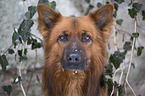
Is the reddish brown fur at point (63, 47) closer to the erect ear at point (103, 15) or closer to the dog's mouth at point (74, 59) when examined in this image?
the erect ear at point (103, 15)

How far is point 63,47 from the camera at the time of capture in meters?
2.32

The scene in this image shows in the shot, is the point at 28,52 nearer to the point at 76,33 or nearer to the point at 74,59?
the point at 76,33

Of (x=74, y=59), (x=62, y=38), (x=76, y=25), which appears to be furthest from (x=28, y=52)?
(x=74, y=59)

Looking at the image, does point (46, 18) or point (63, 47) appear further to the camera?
point (46, 18)

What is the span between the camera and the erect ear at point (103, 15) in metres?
2.34

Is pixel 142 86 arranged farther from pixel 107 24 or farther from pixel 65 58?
pixel 65 58

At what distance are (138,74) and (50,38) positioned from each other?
2.65m

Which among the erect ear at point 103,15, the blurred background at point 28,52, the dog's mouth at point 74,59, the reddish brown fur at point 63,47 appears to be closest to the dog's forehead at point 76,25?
the reddish brown fur at point 63,47

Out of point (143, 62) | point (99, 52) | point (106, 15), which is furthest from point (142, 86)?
point (106, 15)

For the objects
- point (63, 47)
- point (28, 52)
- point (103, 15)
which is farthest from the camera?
point (28, 52)

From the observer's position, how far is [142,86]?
3.63 meters

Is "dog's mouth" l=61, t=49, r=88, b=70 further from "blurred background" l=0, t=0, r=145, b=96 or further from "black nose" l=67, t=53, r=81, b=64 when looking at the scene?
"blurred background" l=0, t=0, r=145, b=96

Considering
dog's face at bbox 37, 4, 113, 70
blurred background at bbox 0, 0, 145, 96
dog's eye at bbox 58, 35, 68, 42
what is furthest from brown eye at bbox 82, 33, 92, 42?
blurred background at bbox 0, 0, 145, 96

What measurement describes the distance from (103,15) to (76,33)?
523mm
